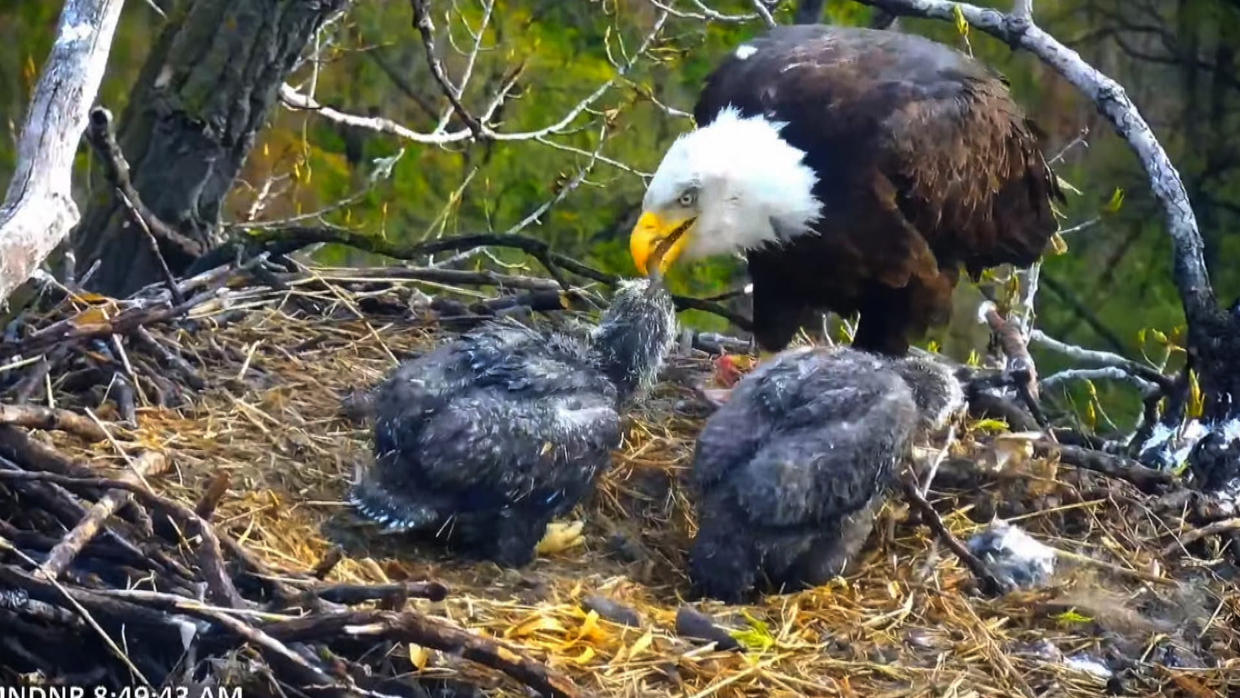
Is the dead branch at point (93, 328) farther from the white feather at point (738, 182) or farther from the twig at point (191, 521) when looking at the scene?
the white feather at point (738, 182)

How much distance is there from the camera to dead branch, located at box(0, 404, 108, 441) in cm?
282

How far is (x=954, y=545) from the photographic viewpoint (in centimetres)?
321

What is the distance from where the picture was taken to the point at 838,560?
3.25 m

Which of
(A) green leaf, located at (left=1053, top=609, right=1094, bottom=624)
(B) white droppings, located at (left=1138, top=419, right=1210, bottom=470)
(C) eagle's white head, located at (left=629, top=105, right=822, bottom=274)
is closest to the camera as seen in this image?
(A) green leaf, located at (left=1053, top=609, right=1094, bottom=624)

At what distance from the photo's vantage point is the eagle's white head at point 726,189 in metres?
3.97

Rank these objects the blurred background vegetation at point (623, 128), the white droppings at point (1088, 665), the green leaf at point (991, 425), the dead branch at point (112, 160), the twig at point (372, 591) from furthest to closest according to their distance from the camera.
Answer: the blurred background vegetation at point (623, 128) → the green leaf at point (991, 425) → the dead branch at point (112, 160) → the white droppings at point (1088, 665) → the twig at point (372, 591)

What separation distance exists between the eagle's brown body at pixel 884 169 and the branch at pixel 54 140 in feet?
6.19

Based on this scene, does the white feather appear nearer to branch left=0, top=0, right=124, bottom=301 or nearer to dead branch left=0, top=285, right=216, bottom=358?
dead branch left=0, top=285, right=216, bottom=358

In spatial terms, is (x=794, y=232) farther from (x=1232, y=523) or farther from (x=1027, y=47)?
(x=1232, y=523)

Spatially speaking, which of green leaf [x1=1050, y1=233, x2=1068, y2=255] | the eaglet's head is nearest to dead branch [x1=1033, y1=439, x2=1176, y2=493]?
the eaglet's head

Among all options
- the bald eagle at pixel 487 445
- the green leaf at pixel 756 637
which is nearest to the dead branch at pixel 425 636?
the green leaf at pixel 756 637

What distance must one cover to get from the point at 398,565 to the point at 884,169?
1.74 meters

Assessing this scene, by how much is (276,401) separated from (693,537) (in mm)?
1013

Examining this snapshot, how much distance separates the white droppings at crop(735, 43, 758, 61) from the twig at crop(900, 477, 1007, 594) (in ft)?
4.91
